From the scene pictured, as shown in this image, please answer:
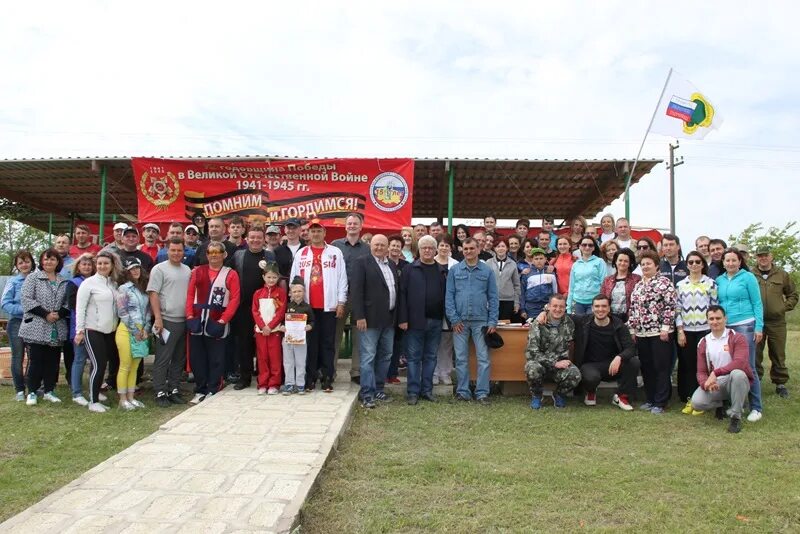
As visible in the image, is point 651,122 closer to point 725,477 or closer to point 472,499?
point 725,477

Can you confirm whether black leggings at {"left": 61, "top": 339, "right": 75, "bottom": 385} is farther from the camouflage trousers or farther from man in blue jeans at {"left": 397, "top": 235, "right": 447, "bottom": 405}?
the camouflage trousers

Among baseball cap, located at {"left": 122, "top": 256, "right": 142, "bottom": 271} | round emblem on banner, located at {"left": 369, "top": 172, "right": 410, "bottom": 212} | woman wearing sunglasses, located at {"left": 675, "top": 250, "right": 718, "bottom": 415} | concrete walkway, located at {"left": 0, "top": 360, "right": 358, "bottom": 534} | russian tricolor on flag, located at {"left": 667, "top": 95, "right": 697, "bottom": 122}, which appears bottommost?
concrete walkway, located at {"left": 0, "top": 360, "right": 358, "bottom": 534}

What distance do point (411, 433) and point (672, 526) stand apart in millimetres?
2366

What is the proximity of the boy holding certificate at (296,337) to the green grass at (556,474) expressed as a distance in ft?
2.70

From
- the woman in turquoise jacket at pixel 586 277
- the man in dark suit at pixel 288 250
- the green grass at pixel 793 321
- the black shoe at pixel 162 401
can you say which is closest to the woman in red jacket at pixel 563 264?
the woman in turquoise jacket at pixel 586 277

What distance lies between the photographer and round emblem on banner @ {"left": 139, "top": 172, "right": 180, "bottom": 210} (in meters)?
10.4

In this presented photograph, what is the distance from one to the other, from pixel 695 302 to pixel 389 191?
218 inches

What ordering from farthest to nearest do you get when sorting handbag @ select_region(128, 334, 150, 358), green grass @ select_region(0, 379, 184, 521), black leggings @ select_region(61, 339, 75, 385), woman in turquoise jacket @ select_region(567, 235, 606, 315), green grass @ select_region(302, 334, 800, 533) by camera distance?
woman in turquoise jacket @ select_region(567, 235, 606, 315)
black leggings @ select_region(61, 339, 75, 385)
handbag @ select_region(128, 334, 150, 358)
green grass @ select_region(0, 379, 184, 521)
green grass @ select_region(302, 334, 800, 533)

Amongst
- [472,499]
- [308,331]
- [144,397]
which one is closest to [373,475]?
[472,499]

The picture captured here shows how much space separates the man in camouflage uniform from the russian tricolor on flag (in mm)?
6126

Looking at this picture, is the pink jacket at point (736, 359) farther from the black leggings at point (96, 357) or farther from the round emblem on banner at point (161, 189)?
the round emblem on banner at point (161, 189)

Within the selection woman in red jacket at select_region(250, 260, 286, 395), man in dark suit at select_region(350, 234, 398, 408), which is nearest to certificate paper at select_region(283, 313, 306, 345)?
woman in red jacket at select_region(250, 260, 286, 395)

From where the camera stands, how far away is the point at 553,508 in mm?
3514

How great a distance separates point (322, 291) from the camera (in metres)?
6.36
